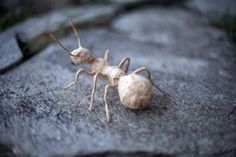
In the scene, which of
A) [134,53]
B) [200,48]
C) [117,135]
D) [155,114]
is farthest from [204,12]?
[117,135]

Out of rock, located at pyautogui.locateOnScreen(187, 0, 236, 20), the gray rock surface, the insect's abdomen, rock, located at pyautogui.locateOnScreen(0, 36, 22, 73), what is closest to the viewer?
the gray rock surface

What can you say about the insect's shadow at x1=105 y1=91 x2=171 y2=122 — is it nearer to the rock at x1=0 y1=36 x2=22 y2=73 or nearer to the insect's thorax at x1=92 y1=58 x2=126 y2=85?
the insect's thorax at x1=92 y1=58 x2=126 y2=85

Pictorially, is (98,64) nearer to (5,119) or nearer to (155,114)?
(155,114)

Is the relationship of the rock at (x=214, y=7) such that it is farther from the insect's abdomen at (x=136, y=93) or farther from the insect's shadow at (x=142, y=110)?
the insect's abdomen at (x=136, y=93)

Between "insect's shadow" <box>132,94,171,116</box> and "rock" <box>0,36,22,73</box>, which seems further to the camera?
"rock" <box>0,36,22,73</box>

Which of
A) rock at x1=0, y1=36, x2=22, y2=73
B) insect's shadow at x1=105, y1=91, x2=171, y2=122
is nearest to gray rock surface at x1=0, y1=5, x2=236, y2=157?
insect's shadow at x1=105, y1=91, x2=171, y2=122

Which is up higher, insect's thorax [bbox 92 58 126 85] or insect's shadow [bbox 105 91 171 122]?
insect's thorax [bbox 92 58 126 85]
